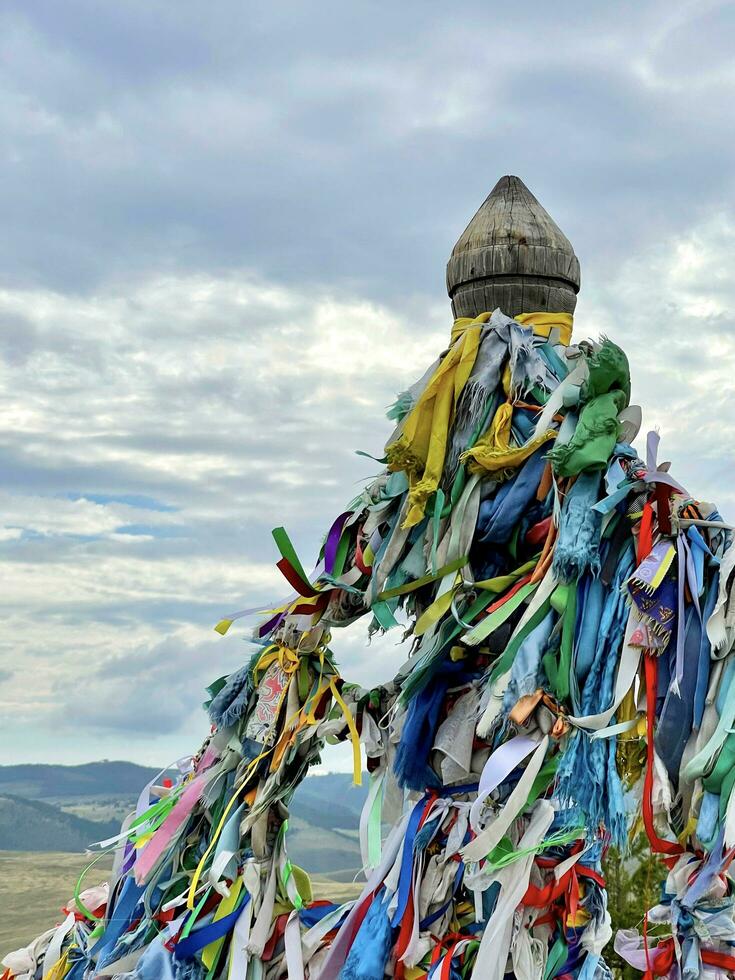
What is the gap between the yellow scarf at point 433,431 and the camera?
334 cm

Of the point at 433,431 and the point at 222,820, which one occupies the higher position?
the point at 433,431

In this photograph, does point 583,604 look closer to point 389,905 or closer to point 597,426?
point 597,426

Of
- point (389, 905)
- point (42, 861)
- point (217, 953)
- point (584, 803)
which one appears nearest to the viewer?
point (584, 803)

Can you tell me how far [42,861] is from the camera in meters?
9.62

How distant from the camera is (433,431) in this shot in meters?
3.36

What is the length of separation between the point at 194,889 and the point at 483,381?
158cm

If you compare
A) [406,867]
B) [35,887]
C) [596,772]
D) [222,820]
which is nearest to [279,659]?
[222,820]

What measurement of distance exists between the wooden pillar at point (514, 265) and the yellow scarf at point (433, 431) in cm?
18

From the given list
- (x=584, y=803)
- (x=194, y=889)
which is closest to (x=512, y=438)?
(x=584, y=803)

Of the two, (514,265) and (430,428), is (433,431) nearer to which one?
(430,428)

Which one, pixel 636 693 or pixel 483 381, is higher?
pixel 483 381

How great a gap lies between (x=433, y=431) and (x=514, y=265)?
1.79ft

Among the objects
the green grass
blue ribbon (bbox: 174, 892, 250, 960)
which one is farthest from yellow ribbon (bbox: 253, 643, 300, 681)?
the green grass

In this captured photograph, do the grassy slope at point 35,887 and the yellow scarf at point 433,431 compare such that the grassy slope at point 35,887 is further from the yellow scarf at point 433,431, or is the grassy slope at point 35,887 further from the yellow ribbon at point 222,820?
the yellow scarf at point 433,431
